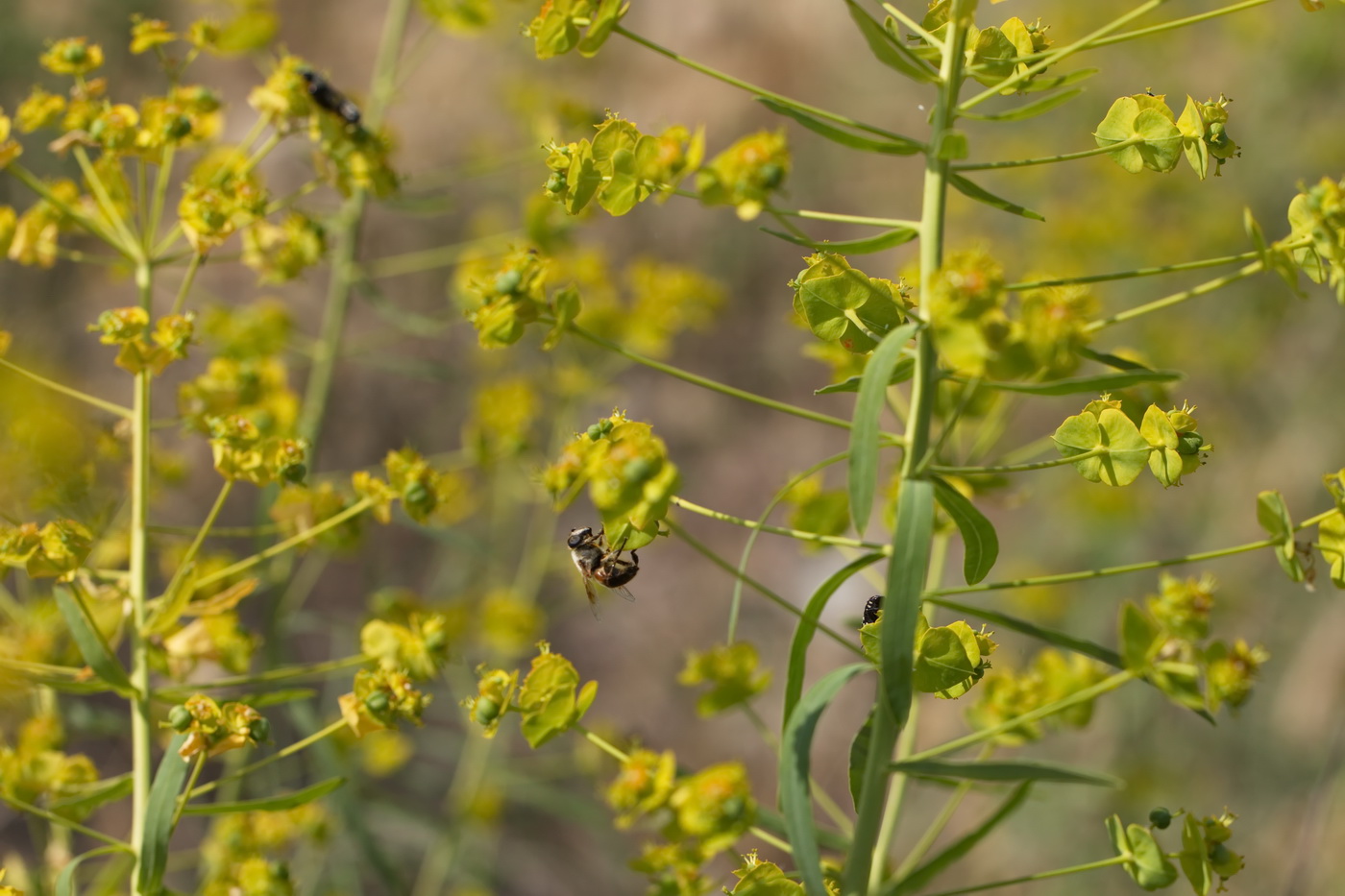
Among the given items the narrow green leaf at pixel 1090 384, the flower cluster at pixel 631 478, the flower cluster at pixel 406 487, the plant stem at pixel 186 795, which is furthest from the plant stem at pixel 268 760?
the narrow green leaf at pixel 1090 384

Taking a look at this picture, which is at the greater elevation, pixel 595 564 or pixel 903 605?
pixel 595 564

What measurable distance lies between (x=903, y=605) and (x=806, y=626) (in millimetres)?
196

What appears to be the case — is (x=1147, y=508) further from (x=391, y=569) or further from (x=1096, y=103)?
(x=391, y=569)

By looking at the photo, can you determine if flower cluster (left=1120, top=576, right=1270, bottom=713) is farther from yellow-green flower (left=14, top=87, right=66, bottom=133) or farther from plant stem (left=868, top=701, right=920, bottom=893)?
yellow-green flower (left=14, top=87, right=66, bottom=133)

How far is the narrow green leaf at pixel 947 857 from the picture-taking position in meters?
1.48

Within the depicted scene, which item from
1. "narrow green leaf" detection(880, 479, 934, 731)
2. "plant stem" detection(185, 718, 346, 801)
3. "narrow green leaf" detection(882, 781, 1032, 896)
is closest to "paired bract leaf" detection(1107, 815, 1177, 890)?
"narrow green leaf" detection(882, 781, 1032, 896)

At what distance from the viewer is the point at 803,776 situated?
1212mm

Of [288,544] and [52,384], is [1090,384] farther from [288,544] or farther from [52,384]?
[52,384]

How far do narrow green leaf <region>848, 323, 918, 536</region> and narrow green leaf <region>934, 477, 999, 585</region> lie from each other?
0.21 m

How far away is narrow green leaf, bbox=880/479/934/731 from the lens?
1116 millimetres

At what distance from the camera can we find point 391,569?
247 inches

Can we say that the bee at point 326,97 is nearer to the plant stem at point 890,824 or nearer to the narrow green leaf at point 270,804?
the narrow green leaf at point 270,804

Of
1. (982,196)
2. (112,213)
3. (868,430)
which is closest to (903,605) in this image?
(868,430)

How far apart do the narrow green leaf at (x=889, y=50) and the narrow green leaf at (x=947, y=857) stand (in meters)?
0.98
